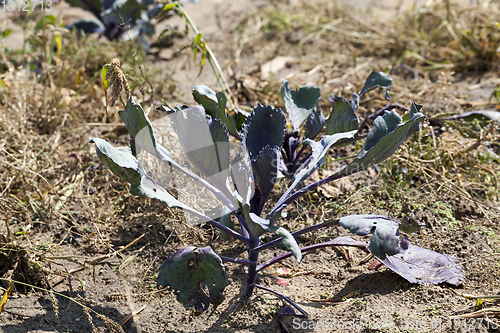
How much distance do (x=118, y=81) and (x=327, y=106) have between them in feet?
5.39

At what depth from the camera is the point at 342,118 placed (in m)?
1.75

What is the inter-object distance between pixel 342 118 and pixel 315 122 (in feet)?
0.48

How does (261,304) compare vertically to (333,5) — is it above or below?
below

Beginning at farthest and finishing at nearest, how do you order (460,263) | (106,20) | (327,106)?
(106,20) → (327,106) → (460,263)

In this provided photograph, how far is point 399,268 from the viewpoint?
1.54 metres

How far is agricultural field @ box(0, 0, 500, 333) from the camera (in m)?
1.39

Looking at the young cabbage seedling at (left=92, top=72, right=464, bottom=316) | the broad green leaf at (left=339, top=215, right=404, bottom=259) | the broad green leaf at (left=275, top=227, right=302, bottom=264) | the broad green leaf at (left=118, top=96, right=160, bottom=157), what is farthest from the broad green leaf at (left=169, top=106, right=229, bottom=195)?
the broad green leaf at (left=339, top=215, right=404, bottom=259)

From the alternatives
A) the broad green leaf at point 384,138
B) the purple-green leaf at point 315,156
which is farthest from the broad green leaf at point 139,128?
the broad green leaf at point 384,138

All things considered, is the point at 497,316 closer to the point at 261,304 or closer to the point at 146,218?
the point at 261,304

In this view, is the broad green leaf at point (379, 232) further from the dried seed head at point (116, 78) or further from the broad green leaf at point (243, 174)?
the dried seed head at point (116, 78)

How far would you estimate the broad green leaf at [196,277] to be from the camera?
1251 mm

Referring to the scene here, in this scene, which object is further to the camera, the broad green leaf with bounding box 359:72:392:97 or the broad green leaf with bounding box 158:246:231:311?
the broad green leaf with bounding box 359:72:392:97

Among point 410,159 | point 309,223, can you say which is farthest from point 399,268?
point 410,159

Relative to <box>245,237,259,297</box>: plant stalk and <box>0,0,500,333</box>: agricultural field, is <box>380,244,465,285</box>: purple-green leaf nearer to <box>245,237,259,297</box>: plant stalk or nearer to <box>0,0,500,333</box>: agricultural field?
<box>0,0,500,333</box>: agricultural field
